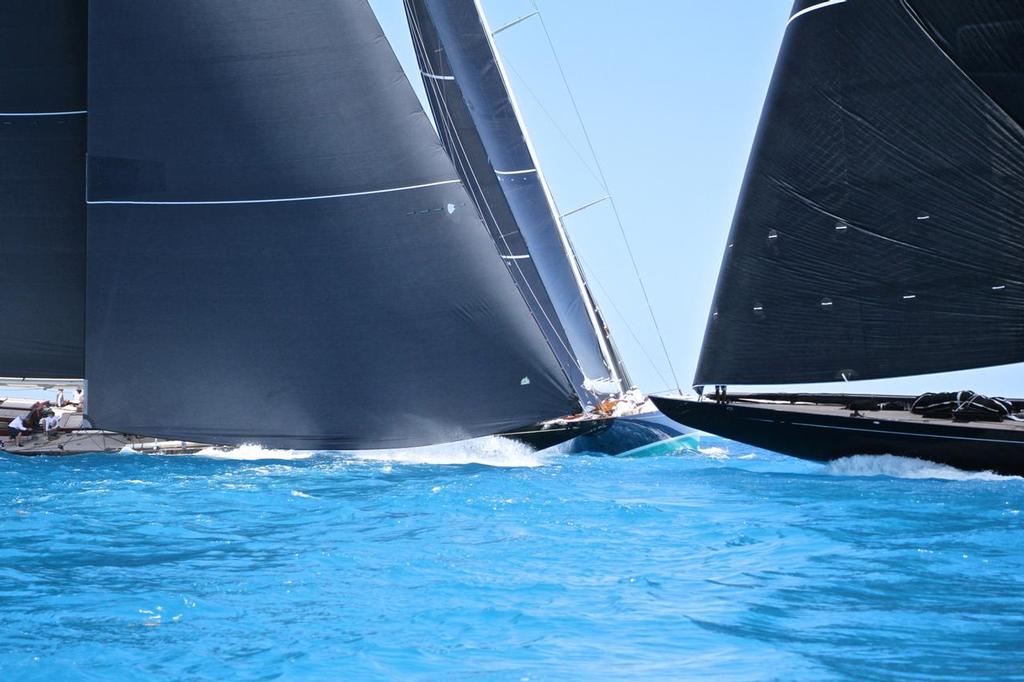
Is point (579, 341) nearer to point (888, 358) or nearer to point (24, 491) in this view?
point (888, 358)

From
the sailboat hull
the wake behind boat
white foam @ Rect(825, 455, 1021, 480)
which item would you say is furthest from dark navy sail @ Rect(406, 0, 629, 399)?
white foam @ Rect(825, 455, 1021, 480)

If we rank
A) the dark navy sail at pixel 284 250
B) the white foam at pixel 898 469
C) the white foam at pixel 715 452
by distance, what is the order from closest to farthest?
the white foam at pixel 898 469
the dark navy sail at pixel 284 250
the white foam at pixel 715 452

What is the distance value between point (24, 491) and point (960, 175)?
593 inches

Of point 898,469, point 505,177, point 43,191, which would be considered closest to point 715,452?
point 505,177

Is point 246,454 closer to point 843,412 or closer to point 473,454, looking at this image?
point 473,454

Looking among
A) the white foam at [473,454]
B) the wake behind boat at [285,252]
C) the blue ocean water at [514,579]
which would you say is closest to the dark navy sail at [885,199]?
the blue ocean water at [514,579]

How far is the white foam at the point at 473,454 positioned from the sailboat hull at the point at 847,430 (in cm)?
347

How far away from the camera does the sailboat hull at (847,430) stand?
16.7 metres

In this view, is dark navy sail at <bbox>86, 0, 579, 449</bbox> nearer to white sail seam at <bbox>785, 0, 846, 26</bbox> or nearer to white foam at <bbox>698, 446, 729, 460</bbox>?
white sail seam at <bbox>785, 0, 846, 26</bbox>

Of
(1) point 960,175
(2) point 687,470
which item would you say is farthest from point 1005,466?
(2) point 687,470

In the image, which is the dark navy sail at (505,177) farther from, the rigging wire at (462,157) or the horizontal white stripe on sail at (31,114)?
the horizontal white stripe on sail at (31,114)

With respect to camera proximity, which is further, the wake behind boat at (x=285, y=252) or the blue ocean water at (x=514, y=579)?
the wake behind boat at (x=285, y=252)

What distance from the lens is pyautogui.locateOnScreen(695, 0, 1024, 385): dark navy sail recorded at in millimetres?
16812

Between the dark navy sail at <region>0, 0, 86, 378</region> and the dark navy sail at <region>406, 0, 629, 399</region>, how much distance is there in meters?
8.56
